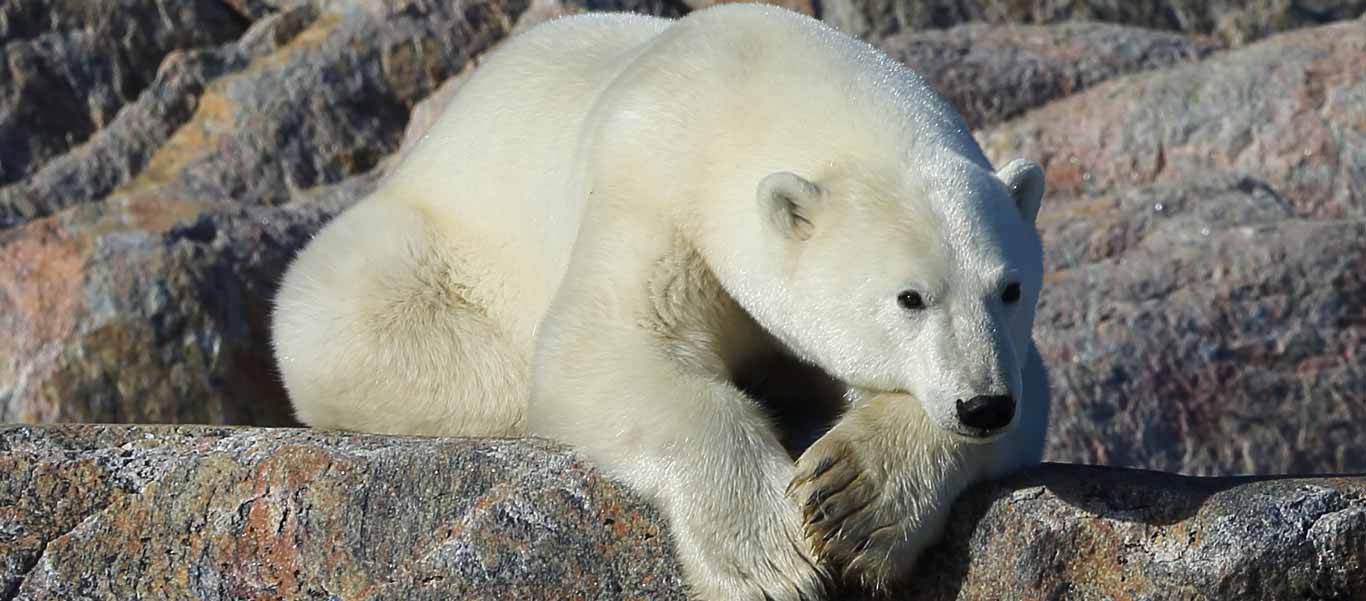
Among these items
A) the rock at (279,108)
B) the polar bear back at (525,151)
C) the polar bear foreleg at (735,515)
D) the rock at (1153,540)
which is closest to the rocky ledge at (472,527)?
the rock at (1153,540)

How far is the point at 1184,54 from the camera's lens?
9008 mm

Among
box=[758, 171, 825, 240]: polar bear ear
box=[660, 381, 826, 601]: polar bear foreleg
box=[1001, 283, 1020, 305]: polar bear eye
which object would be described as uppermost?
box=[758, 171, 825, 240]: polar bear ear

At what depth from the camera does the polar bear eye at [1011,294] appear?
3527 millimetres

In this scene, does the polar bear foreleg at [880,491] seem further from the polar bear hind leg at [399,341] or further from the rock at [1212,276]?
the rock at [1212,276]

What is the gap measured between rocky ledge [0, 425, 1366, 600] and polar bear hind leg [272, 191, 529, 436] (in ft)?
1.93

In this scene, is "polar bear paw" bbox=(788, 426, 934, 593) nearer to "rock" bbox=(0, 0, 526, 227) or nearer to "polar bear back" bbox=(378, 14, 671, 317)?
"polar bear back" bbox=(378, 14, 671, 317)

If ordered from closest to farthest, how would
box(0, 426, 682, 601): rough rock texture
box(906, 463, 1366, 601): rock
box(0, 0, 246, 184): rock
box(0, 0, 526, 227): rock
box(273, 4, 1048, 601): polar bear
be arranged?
box(906, 463, 1366, 601): rock
box(273, 4, 1048, 601): polar bear
box(0, 426, 682, 601): rough rock texture
box(0, 0, 526, 227): rock
box(0, 0, 246, 184): rock

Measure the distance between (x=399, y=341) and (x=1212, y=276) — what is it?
3.92 metres

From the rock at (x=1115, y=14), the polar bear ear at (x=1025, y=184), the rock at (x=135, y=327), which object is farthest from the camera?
the rock at (x=1115, y=14)

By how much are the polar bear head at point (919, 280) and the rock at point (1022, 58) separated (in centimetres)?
487

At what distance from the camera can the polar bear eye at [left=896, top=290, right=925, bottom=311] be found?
3.49m

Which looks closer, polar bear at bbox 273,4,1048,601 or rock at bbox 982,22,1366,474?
polar bear at bbox 273,4,1048,601

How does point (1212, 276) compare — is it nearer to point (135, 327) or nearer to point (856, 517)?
point (135, 327)

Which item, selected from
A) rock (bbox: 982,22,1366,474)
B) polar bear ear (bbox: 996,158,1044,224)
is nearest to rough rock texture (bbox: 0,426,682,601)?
polar bear ear (bbox: 996,158,1044,224)
